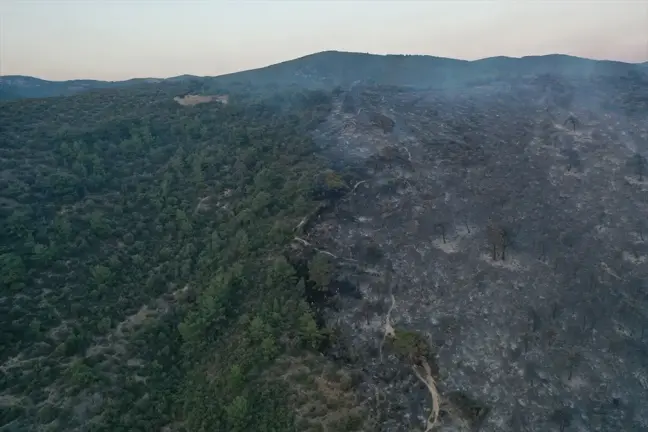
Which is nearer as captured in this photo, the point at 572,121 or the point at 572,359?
the point at 572,359

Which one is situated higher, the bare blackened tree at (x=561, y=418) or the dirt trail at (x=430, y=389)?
the dirt trail at (x=430, y=389)

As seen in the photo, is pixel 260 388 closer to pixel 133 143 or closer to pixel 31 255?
pixel 31 255

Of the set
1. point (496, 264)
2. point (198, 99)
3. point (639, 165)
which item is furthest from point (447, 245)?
point (198, 99)

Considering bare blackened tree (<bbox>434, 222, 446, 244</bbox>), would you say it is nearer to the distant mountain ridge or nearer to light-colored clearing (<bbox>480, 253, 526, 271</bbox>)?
light-colored clearing (<bbox>480, 253, 526, 271</bbox>)

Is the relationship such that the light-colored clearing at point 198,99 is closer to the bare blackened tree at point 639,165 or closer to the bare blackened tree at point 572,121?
the bare blackened tree at point 572,121

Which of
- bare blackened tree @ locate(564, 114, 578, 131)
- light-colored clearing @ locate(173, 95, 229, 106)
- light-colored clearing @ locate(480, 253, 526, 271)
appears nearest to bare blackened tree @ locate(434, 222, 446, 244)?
light-colored clearing @ locate(480, 253, 526, 271)

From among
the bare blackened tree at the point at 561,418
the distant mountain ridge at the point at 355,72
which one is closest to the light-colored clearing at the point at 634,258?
the bare blackened tree at the point at 561,418

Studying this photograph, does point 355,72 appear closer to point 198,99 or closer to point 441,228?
point 198,99
